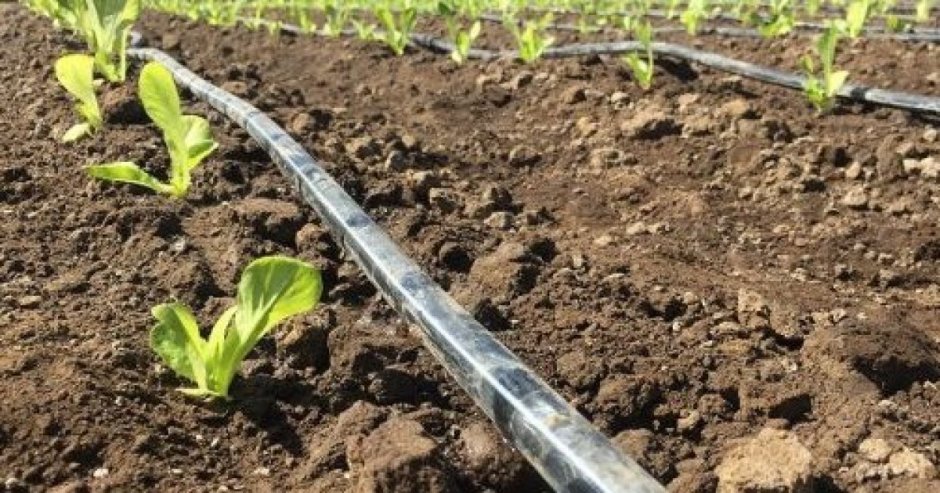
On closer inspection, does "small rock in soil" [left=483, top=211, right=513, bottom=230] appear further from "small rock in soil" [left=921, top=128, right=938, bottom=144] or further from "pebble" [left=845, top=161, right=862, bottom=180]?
"small rock in soil" [left=921, top=128, right=938, bottom=144]

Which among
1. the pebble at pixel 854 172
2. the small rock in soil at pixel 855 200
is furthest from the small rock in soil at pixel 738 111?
the small rock in soil at pixel 855 200

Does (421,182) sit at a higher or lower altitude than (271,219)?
lower

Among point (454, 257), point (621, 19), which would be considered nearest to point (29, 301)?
point (454, 257)

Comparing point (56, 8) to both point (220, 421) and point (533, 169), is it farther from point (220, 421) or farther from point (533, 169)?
point (220, 421)

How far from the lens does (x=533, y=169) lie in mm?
3436

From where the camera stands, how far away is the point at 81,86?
2814mm

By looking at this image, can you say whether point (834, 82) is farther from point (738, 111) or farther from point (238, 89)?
point (238, 89)

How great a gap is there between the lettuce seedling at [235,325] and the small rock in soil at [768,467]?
2.25 feet

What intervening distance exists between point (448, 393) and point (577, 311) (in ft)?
1.35

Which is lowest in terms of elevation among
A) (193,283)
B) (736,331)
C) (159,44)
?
(159,44)

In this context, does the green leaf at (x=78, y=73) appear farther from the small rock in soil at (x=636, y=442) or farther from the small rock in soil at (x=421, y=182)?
the small rock in soil at (x=636, y=442)

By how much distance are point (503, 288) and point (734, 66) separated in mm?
2644

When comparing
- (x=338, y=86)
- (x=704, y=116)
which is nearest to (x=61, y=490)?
(x=704, y=116)

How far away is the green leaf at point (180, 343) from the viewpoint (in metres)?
1.54
